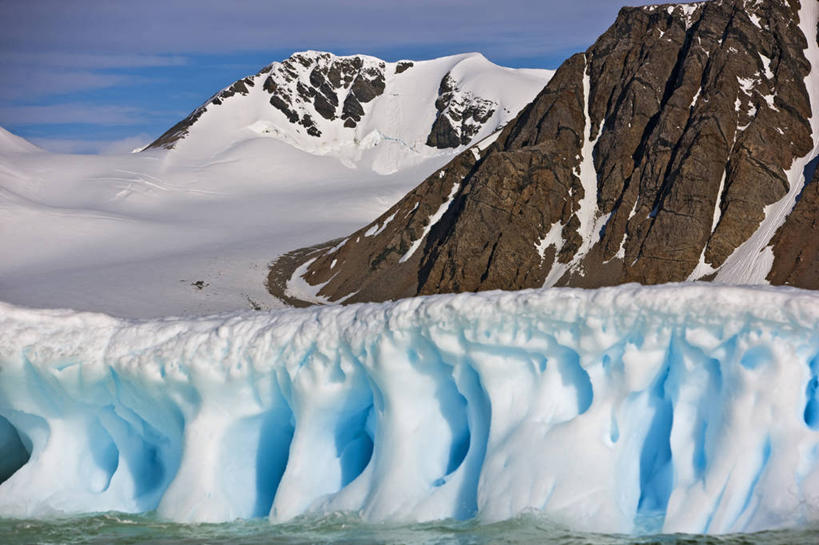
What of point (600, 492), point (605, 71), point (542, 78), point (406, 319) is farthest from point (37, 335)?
point (542, 78)

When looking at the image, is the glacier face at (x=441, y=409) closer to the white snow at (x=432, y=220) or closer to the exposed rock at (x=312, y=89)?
the white snow at (x=432, y=220)

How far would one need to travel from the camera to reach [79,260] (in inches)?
2766

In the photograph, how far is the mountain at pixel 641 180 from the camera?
49.0 metres

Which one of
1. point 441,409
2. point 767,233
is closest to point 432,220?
point 767,233

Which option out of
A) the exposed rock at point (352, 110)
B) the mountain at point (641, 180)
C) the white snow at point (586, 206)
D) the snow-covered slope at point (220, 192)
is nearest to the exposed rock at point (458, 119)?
the snow-covered slope at point (220, 192)

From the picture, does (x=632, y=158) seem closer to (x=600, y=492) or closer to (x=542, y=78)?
(x=600, y=492)

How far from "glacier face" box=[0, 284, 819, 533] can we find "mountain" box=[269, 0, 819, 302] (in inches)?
1477

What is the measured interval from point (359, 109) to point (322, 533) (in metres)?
134

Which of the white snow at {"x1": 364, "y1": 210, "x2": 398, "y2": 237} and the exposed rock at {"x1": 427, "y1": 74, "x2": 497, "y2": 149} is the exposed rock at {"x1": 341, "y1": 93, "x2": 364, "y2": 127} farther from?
the white snow at {"x1": 364, "y1": 210, "x2": 398, "y2": 237}

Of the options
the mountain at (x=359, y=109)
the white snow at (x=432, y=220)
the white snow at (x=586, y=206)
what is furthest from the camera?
the mountain at (x=359, y=109)

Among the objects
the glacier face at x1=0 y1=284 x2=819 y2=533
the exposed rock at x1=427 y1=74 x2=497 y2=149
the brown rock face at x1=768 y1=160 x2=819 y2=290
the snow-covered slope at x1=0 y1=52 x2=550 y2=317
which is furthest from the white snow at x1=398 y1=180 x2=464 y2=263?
the exposed rock at x1=427 y1=74 x2=497 y2=149

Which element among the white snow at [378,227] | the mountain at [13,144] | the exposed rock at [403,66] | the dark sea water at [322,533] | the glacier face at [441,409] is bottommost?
the dark sea water at [322,533]

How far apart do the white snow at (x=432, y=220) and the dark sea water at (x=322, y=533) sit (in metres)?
46.2

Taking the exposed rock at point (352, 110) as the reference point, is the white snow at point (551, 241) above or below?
below
